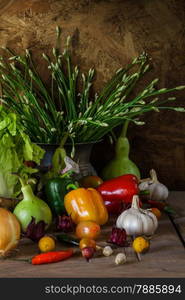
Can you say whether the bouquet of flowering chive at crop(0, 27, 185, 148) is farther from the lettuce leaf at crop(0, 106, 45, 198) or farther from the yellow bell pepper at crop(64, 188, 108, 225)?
the yellow bell pepper at crop(64, 188, 108, 225)

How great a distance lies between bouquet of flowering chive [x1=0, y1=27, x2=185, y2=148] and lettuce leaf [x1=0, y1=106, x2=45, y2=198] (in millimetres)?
170

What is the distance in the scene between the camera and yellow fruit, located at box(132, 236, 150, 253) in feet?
4.51

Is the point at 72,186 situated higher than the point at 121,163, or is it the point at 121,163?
the point at 121,163

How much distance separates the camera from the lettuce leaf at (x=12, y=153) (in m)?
1.65

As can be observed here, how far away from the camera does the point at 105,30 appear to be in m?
2.12

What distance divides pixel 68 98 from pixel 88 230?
0.70 meters

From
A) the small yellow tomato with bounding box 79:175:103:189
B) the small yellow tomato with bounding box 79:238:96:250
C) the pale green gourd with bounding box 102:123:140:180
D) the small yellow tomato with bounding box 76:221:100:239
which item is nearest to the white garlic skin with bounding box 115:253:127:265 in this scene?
the small yellow tomato with bounding box 79:238:96:250

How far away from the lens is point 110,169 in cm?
208

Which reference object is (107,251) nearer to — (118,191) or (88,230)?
(88,230)

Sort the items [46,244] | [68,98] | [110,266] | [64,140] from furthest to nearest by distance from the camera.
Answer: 1. [68,98]
2. [64,140]
3. [46,244]
4. [110,266]

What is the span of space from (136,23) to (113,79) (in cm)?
26

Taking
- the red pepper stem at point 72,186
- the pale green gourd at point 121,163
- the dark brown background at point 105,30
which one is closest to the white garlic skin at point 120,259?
the red pepper stem at point 72,186

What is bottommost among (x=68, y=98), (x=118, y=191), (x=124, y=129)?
(x=118, y=191)

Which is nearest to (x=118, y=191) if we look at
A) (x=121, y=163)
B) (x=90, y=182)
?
(x=90, y=182)
